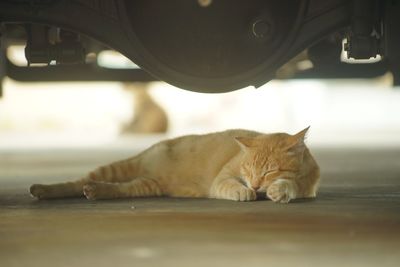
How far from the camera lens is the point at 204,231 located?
3166mm

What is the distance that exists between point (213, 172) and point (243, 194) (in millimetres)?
349

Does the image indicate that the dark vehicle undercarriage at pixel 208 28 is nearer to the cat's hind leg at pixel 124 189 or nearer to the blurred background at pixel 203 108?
the cat's hind leg at pixel 124 189

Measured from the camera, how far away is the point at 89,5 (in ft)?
11.8

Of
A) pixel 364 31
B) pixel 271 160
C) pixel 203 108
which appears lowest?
pixel 203 108

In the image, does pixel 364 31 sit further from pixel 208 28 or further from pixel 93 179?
pixel 93 179

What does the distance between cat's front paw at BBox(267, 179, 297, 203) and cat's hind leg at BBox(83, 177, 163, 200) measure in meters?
0.64

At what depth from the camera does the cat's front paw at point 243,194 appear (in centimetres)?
408

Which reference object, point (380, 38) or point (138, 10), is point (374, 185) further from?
point (138, 10)

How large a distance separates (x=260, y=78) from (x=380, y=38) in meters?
0.57

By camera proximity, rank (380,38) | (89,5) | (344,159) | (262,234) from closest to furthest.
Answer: (262,234) < (89,5) < (380,38) < (344,159)

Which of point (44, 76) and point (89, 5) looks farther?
point (44, 76)

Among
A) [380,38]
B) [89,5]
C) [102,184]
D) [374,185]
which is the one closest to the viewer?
[89,5]

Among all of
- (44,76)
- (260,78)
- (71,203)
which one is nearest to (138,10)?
(260,78)

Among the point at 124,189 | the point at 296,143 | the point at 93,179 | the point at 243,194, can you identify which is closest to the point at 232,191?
the point at 243,194
